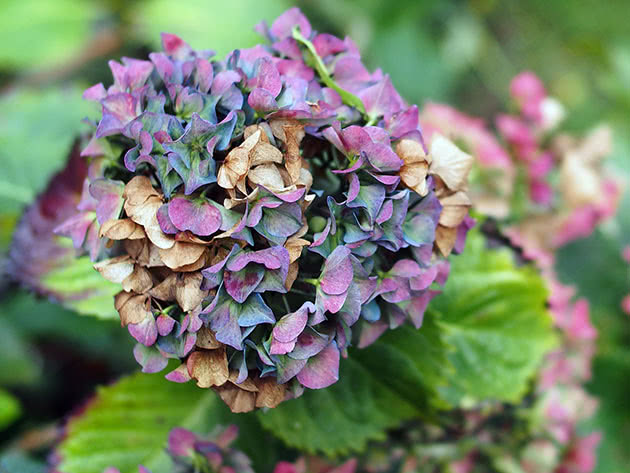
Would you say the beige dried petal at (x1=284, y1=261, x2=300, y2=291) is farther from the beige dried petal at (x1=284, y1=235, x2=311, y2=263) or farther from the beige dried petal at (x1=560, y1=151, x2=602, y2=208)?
the beige dried petal at (x1=560, y1=151, x2=602, y2=208)

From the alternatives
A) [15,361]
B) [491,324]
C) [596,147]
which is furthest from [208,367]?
[596,147]

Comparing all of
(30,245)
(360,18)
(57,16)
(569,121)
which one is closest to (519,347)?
(30,245)

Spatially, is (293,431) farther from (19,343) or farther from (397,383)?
(19,343)

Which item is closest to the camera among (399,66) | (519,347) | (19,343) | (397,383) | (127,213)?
(127,213)

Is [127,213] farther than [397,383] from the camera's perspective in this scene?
No

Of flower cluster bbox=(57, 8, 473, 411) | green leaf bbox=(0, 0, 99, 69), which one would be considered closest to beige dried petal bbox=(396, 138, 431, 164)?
flower cluster bbox=(57, 8, 473, 411)

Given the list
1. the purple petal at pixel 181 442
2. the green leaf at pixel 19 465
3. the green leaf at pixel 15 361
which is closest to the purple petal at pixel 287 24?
the purple petal at pixel 181 442
